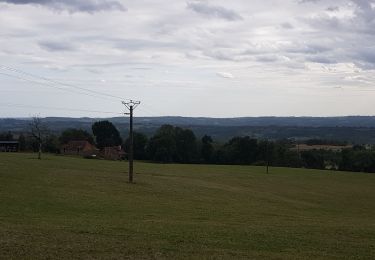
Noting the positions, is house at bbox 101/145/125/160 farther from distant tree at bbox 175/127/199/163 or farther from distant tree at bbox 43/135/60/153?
distant tree at bbox 175/127/199/163

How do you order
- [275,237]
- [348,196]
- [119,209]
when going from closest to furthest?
[275,237], [119,209], [348,196]

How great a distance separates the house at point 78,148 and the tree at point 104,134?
6.42m

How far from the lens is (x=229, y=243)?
59.2ft

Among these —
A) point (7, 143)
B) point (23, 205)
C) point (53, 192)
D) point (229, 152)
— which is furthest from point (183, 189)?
point (7, 143)

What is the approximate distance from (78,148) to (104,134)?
1290cm

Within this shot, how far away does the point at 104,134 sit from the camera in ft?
500

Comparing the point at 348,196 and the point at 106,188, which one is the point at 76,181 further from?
the point at 348,196

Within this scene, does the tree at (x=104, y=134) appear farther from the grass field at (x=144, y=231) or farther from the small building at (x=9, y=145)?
the grass field at (x=144, y=231)

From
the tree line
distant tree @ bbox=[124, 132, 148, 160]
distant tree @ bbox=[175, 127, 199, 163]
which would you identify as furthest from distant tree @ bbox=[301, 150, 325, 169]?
distant tree @ bbox=[124, 132, 148, 160]

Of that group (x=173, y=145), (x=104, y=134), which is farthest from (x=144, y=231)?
(x=104, y=134)

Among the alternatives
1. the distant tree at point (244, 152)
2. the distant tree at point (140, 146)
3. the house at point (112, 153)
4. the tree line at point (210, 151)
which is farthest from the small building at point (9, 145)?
the distant tree at point (244, 152)

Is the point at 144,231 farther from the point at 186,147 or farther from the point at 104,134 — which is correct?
the point at 104,134

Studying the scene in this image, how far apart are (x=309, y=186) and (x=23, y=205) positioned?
50.6 m

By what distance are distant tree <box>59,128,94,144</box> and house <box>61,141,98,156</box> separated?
356 centimetres
